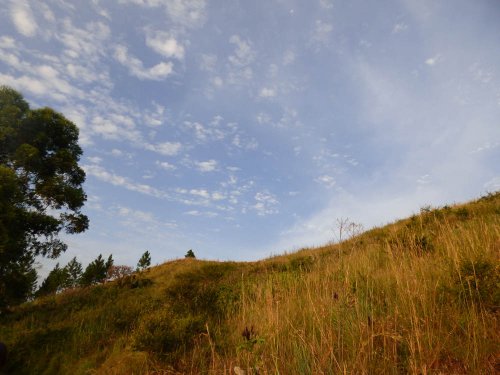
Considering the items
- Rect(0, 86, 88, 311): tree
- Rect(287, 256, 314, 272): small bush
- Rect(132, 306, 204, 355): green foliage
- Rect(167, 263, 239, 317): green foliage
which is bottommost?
Rect(132, 306, 204, 355): green foliage

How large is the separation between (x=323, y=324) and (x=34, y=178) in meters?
13.9

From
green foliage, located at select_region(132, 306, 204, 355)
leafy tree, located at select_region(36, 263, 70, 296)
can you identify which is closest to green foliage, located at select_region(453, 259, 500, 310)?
green foliage, located at select_region(132, 306, 204, 355)

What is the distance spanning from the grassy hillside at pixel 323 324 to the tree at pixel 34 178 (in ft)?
6.13

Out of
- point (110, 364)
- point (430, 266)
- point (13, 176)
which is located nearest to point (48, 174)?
point (13, 176)

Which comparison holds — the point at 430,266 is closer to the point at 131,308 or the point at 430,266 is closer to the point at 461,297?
the point at 461,297

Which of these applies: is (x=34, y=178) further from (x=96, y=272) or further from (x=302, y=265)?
(x=96, y=272)

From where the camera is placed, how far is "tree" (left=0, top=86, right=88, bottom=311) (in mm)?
10203

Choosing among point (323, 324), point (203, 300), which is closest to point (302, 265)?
point (203, 300)

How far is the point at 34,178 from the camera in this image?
12586mm

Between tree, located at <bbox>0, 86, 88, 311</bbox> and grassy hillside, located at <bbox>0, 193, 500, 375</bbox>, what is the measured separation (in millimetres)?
1869

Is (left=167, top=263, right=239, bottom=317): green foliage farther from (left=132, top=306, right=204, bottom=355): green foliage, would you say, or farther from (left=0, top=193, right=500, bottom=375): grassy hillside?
(left=132, top=306, right=204, bottom=355): green foliage

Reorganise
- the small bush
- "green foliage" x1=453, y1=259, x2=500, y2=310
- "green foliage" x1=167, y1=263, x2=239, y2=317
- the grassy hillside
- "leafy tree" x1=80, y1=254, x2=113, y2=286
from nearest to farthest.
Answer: the grassy hillside, "green foliage" x1=453, y1=259, x2=500, y2=310, "green foliage" x1=167, y1=263, x2=239, y2=317, the small bush, "leafy tree" x1=80, y1=254, x2=113, y2=286

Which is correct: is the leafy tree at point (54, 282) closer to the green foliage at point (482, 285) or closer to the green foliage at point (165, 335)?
the green foliage at point (165, 335)

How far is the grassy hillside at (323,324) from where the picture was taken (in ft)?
7.57
